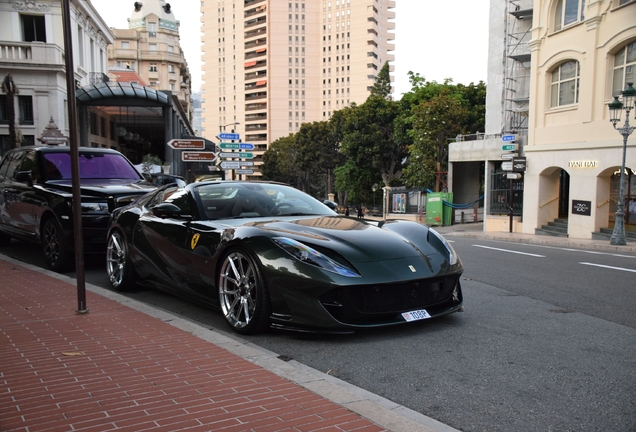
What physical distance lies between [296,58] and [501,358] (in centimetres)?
13439

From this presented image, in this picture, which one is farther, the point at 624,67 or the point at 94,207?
the point at 624,67

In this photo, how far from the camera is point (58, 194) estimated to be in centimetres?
769

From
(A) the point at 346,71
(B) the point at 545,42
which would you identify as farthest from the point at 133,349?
(A) the point at 346,71

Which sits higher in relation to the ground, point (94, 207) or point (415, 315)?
point (94, 207)

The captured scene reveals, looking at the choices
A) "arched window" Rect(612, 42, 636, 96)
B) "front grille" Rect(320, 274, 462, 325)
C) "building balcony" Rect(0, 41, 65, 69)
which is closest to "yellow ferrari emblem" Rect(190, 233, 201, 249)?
"front grille" Rect(320, 274, 462, 325)

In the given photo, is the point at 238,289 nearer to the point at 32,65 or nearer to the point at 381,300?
the point at 381,300

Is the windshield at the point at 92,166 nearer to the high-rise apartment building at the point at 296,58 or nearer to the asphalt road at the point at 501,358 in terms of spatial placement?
the asphalt road at the point at 501,358

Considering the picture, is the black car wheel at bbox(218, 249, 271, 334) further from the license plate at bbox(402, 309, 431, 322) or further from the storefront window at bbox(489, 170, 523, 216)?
the storefront window at bbox(489, 170, 523, 216)

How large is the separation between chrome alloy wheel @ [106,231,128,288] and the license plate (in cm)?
360

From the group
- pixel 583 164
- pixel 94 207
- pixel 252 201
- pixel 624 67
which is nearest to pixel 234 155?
pixel 583 164

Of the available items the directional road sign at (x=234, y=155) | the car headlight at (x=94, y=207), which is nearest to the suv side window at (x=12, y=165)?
the car headlight at (x=94, y=207)

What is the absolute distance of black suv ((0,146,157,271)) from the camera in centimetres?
757

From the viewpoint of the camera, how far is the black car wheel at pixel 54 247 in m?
7.49

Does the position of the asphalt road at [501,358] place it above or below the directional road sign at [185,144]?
below
